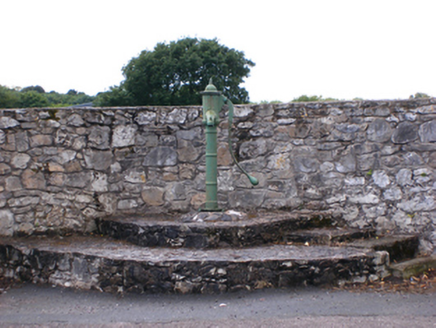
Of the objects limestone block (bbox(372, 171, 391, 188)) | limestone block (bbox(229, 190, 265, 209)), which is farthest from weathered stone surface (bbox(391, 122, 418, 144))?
limestone block (bbox(229, 190, 265, 209))

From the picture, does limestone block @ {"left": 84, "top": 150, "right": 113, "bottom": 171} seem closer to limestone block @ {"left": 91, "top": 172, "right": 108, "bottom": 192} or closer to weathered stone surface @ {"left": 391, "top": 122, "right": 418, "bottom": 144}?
limestone block @ {"left": 91, "top": 172, "right": 108, "bottom": 192}

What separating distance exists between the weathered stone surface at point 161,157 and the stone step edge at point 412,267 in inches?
108

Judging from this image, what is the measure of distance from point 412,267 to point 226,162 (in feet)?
7.84

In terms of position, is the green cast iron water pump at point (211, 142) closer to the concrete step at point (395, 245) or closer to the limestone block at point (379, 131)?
the concrete step at point (395, 245)

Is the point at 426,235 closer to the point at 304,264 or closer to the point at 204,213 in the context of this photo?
the point at 304,264

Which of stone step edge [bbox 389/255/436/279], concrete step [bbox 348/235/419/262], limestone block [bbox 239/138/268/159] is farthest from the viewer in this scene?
limestone block [bbox 239/138/268/159]

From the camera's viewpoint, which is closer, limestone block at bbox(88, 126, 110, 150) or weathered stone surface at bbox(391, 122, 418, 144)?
weathered stone surface at bbox(391, 122, 418, 144)

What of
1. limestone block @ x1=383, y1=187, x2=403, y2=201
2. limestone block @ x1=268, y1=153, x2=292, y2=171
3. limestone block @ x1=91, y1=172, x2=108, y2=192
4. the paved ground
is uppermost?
limestone block @ x1=268, y1=153, x2=292, y2=171

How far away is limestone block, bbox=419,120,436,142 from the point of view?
546cm

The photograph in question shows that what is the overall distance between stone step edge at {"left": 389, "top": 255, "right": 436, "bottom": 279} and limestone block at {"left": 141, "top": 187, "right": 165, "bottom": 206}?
272 centimetres

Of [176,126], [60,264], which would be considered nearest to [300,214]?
[176,126]

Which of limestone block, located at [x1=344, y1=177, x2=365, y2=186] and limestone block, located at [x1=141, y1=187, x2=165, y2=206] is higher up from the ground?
limestone block, located at [x1=344, y1=177, x2=365, y2=186]

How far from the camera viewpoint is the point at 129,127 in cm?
581

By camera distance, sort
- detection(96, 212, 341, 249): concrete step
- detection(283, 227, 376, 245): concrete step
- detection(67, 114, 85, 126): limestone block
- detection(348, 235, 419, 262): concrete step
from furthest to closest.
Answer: detection(67, 114, 85, 126): limestone block
detection(283, 227, 376, 245): concrete step
detection(348, 235, 419, 262): concrete step
detection(96, 212, 341, 249): concrete step
